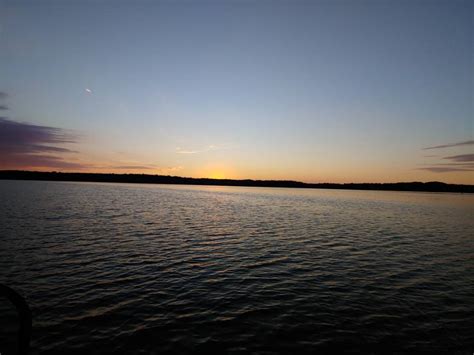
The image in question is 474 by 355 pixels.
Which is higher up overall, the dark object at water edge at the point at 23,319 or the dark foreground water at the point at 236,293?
the dark object at water edge at the point at 23,319

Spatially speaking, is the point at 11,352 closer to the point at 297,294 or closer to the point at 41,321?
the point at 41,321

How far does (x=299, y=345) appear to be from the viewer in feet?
36.2

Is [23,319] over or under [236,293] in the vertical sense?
over

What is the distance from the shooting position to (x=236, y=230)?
125 ft

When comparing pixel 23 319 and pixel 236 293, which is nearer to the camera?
pixel 23 319

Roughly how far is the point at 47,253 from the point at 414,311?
2894 centimetres

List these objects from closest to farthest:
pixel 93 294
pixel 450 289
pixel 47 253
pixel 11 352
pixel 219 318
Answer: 1. pixel 11 352
2. pixel 219 318
3. pixel 93 294
4. pixel 450 289
5. pixel 47 253

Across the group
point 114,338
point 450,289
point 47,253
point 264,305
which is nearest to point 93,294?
point 114,338

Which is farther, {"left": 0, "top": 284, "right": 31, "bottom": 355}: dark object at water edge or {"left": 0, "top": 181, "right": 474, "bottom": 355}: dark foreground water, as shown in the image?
{"left": 0, "top": 181, "right": 474, "bottom": 355}: dark foreground water

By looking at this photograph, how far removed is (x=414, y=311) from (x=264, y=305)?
8.46 metres

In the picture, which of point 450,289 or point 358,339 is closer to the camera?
point 358,339

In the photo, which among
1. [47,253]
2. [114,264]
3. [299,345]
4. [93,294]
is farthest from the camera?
[47,253]

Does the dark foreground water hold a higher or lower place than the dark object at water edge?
lower

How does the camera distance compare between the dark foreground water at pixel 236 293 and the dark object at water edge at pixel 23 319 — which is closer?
the dark object at water edge at pixel 23 319
